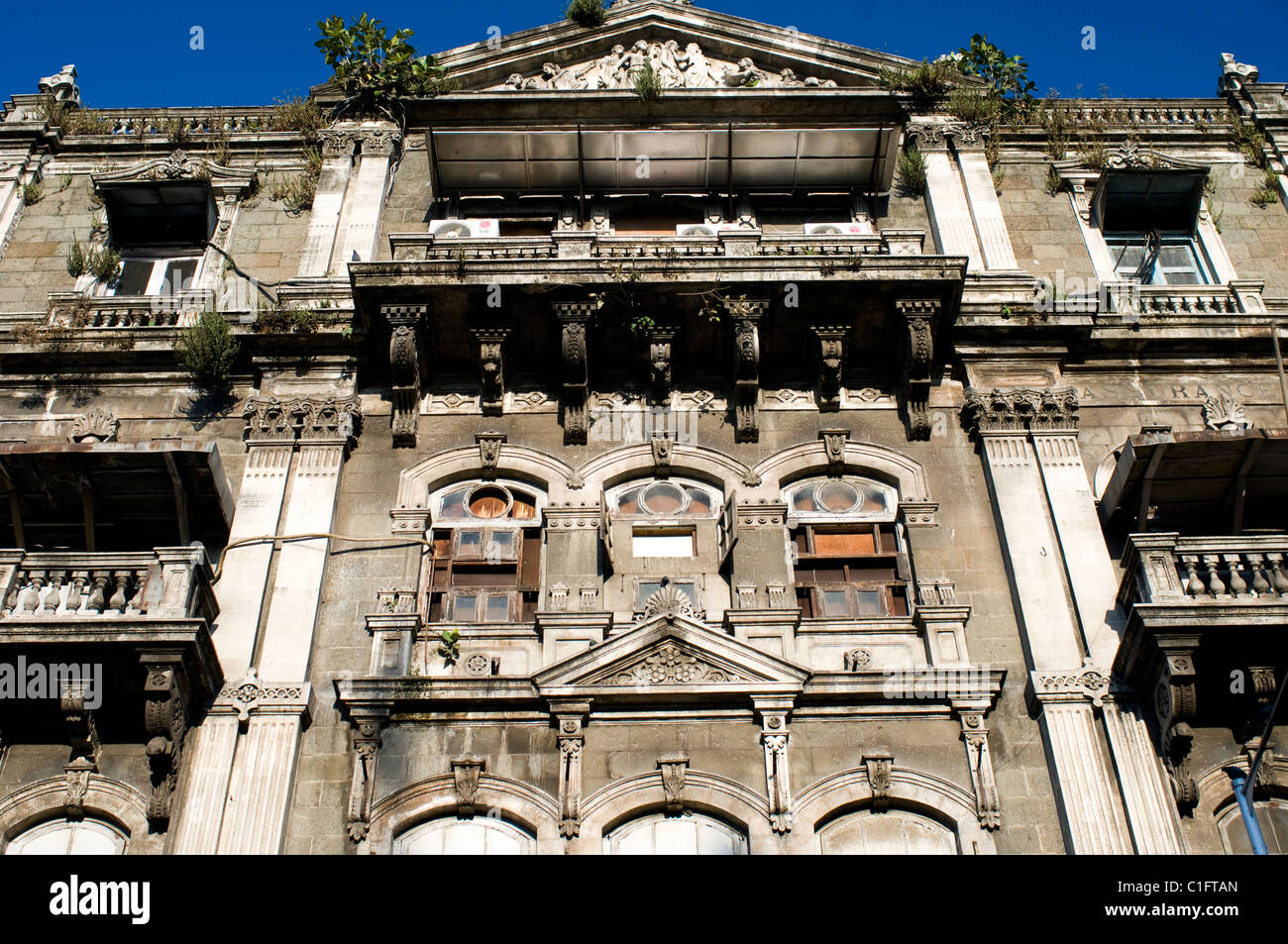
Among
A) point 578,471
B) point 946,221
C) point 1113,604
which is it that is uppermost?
point 946,221

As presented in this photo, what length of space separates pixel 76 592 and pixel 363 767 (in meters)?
3.34

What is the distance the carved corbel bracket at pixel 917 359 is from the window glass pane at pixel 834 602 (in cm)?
255

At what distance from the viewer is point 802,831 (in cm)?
1270

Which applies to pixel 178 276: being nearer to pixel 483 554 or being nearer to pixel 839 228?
pixel 483 554

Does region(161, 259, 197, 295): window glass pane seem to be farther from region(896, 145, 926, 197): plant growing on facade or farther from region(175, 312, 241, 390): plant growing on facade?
region(896, 145, 926, 197): plant growing on facade

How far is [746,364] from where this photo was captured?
1661 cm

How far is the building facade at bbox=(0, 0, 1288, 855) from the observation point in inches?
513

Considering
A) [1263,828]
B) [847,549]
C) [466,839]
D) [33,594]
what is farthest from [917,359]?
[33,594]

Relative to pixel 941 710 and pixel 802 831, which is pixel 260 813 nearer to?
pixel 802 831

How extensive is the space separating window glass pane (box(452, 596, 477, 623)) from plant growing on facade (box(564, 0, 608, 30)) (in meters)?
10.8

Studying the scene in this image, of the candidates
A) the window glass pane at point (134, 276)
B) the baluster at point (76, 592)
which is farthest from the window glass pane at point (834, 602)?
the window glass pane at point (134, 276)
